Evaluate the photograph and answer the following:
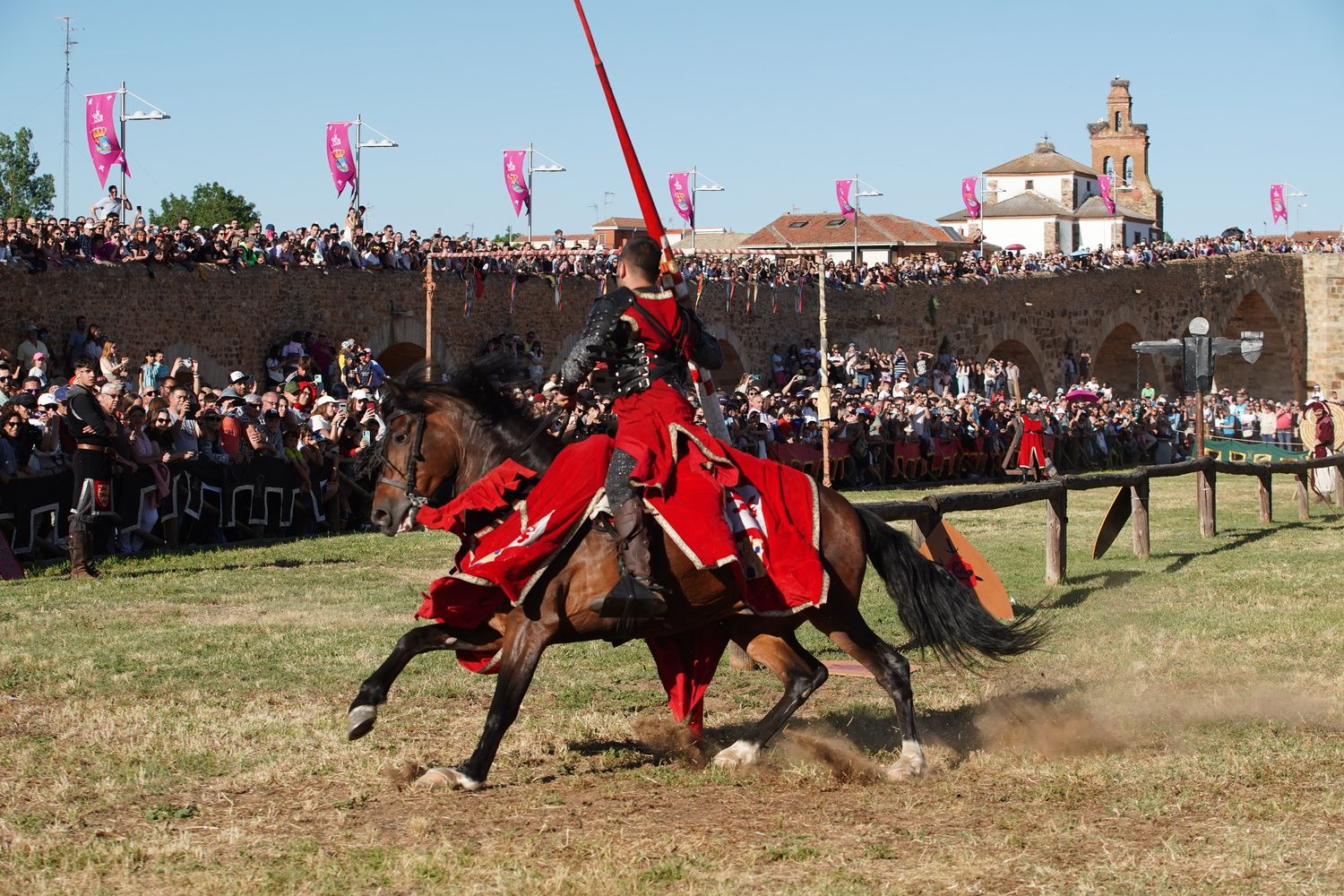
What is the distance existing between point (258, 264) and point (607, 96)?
18.9 metres

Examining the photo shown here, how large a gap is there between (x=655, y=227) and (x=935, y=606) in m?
2.38

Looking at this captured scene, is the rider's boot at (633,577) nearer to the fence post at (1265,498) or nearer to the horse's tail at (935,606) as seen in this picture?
the horse's tail at (935,606)

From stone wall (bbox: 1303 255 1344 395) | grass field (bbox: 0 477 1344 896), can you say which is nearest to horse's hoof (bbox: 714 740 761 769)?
grass field (bbox: 0 477 1344 896)

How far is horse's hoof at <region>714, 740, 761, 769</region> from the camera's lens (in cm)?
658

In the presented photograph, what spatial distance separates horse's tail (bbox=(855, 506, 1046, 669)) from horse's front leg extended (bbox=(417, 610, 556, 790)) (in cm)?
180

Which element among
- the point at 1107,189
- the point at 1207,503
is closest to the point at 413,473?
the point at 1207,503

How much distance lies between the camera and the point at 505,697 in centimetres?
608

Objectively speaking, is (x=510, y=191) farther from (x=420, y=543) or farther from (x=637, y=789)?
(x=637, y=789)

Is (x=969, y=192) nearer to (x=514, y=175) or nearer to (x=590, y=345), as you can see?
(x=514, y=175)

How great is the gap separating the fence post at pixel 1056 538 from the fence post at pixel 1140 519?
205 cm

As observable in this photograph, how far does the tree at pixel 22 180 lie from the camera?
86.2 m

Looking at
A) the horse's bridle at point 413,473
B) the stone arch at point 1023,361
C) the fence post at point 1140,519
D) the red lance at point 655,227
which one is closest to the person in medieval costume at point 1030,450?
the fence post at point 1140,519

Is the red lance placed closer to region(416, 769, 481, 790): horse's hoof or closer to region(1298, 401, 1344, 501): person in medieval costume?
region(416, 769, 481, 790): horse's hoof

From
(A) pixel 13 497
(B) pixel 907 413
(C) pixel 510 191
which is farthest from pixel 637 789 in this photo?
(C) pixel 510 191
